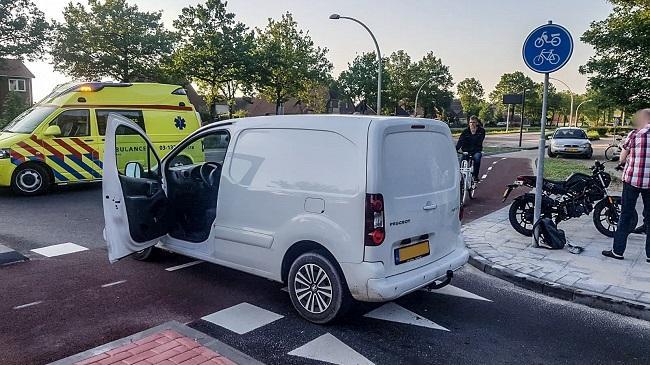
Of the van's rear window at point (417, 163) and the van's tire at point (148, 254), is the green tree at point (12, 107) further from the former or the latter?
the van's rear window at point (417, 163)

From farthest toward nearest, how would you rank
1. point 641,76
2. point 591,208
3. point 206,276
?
point 641,76, point 591,208, point 206,276

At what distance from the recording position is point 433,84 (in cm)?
7075

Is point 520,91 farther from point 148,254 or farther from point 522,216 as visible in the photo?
point 148,254

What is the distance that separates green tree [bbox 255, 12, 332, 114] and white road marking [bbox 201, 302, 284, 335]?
36.3 m

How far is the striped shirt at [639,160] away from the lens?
5.49m

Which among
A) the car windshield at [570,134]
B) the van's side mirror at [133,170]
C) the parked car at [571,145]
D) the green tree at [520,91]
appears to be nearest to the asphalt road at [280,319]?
the van's side mirror at [133,170]

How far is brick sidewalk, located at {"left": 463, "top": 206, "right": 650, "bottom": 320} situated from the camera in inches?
181

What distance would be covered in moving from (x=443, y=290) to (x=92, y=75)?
3764 cm

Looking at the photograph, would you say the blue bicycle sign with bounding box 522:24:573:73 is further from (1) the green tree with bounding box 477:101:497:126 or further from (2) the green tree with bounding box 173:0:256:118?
(1) the green tree with bounding box 477:101:497:126

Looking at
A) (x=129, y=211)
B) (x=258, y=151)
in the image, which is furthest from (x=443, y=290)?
(x=129, y=211)

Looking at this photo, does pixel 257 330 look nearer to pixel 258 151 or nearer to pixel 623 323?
pixel 258 151

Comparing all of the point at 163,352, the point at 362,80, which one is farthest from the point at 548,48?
the point at 362,80

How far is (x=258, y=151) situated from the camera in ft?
14.4

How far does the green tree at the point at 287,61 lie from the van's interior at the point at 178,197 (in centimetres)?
3468
